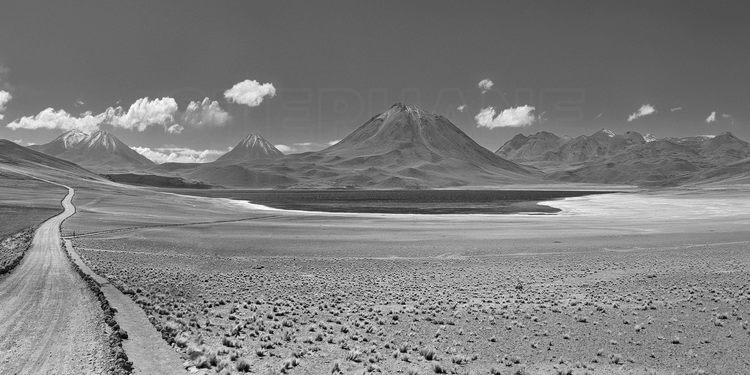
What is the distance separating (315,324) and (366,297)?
5.82 m

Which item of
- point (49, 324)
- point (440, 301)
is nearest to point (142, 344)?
point (49, 324)

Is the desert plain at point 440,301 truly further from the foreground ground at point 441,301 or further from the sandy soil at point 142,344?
the sandy soil at point 142,344

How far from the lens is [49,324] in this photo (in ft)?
59.6

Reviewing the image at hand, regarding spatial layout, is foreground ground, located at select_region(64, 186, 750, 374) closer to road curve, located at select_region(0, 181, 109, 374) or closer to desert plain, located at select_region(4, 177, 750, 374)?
desert plain, located at select_region(4, 177, 750, 374)

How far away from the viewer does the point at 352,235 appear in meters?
54.3

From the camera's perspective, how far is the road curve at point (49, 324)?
47.0 ft

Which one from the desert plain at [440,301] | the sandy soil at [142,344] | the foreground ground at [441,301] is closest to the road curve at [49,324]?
the sandy soil at [142,344]

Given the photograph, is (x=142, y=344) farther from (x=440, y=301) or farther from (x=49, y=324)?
(x=440, y=301)

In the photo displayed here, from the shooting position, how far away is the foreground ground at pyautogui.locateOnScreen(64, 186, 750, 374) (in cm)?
1572

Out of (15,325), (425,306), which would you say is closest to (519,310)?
(425,306)

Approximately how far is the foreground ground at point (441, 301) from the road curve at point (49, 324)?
2.29 metres

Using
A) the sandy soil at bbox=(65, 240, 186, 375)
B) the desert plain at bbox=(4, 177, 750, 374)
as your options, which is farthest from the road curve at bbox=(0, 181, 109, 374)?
the desert plain at bbox=(4, 177, 750, 374)

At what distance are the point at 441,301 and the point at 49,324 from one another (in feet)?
57.1

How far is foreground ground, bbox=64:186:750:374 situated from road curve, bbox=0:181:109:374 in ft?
7.50
